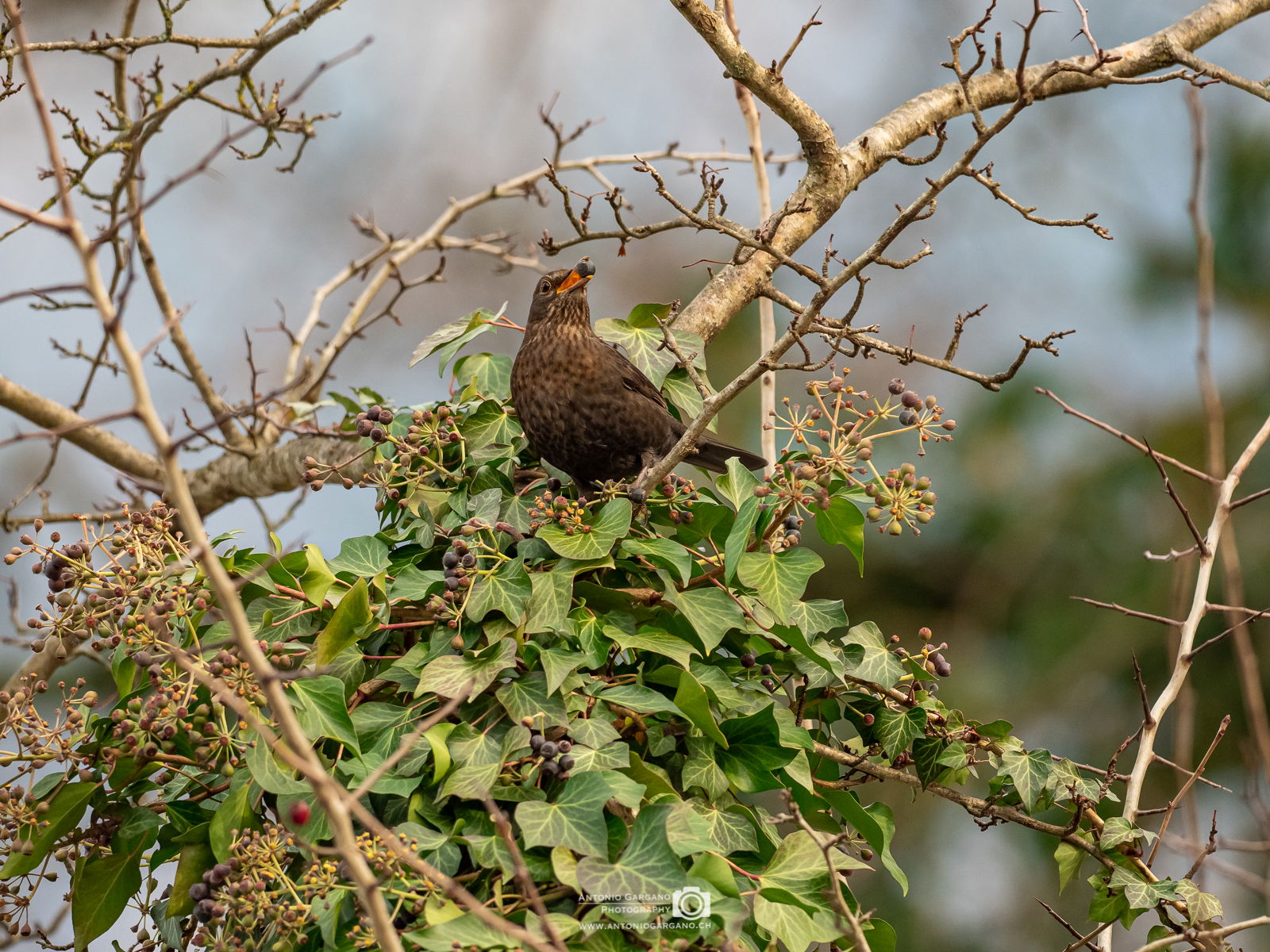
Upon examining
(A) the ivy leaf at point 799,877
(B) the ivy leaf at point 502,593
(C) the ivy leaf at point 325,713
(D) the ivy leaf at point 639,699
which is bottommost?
(A) the ivy leaf at point 799,877

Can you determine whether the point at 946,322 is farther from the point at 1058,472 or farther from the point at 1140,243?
the point at 1058,472

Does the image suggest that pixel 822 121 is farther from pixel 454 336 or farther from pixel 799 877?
pixel 799 877

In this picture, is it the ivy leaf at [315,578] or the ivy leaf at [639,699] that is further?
the ivy leaf at [315,578]

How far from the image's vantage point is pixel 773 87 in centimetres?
247

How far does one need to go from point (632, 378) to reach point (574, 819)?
1.30m

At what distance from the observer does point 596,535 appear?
1868mm

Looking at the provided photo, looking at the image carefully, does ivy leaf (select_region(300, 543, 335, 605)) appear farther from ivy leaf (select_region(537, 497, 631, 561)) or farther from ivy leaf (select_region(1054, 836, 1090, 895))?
ivy leaf (select_region(1054, 836, 1090, 895))

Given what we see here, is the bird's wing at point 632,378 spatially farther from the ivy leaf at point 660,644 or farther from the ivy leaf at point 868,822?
the ivy leaf at point 868,822

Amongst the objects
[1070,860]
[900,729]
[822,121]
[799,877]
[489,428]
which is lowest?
[1070,860]

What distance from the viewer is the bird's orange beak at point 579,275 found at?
2.62 m

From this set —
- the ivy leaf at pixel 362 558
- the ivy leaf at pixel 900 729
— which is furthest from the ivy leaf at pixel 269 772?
the ivy leaf at pixel 900 729

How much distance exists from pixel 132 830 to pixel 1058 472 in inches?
215

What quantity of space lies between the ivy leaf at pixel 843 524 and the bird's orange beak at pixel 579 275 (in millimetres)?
990

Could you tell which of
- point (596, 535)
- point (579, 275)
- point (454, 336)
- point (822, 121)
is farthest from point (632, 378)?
point (596, 535)
